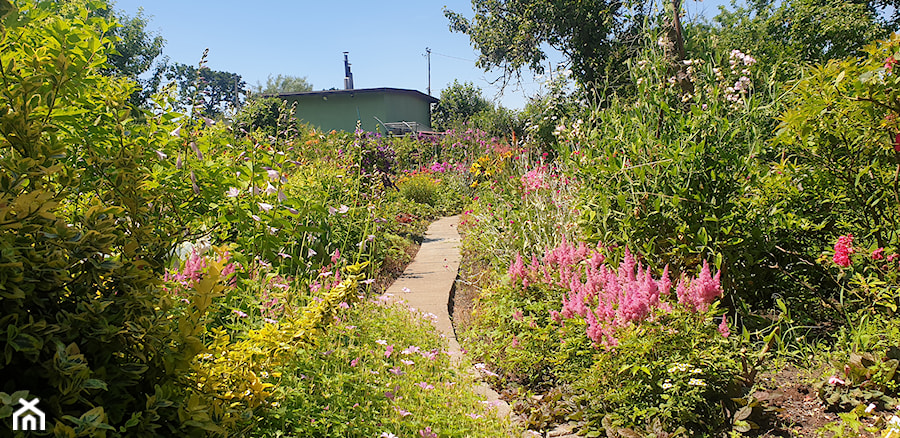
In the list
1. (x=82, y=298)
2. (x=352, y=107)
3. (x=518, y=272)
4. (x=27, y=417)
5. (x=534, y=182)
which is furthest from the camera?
(x=352, y=107)

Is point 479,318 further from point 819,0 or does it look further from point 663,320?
point 819,0

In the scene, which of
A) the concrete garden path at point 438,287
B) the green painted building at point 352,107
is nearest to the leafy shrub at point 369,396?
the concrete garden path at point 438,287

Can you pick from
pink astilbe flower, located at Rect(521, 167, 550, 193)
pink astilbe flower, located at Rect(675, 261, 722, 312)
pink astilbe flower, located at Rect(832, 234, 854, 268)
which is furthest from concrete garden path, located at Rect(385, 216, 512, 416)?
pink astilbe flower, located at Rect(832, 234, 854, 268)

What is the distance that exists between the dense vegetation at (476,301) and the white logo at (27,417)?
1.0 inches

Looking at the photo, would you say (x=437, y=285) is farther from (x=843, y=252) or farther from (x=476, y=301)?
(x=843, y=252)

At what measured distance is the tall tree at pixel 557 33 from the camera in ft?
48.6

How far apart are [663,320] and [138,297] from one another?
86.7 inches

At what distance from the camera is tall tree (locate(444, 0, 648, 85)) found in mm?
14828

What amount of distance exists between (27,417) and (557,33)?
634 inches

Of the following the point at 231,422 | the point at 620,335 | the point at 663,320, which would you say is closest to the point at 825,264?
the point at 663,320

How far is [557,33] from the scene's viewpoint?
617 inches

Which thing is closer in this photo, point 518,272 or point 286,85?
point 518,272

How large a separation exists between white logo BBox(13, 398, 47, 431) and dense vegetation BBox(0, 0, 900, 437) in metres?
0.03

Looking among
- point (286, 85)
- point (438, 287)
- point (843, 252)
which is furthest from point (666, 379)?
point (286, 85)
